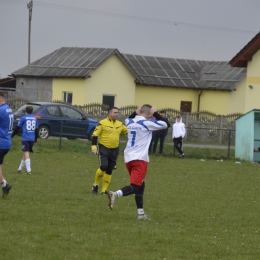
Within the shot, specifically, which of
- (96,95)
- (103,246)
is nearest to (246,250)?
(103,246)

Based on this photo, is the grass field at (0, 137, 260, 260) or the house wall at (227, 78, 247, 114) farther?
the house wall at (227, 78, 247, 114)

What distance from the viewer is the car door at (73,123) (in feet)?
91.4

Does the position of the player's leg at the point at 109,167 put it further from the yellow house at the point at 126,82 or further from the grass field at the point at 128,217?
the yellow house at the point at 126,82

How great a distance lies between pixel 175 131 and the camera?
89.3 feet

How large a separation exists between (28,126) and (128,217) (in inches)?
275

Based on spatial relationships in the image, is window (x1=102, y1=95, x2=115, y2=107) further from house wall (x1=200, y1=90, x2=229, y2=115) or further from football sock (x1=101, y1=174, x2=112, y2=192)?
football sock (x1=101, y1=174, x2=112, y2=192)

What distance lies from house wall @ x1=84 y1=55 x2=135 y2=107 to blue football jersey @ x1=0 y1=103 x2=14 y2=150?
30241 mm

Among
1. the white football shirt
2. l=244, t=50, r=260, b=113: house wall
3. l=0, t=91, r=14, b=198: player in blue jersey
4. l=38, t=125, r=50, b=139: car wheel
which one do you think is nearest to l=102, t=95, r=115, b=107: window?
l=244, t=50, r=260, b=113: house wall

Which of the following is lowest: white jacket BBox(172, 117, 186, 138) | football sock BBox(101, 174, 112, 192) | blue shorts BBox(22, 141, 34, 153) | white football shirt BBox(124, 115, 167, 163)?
football sock BBox(101, 174, 112, 192)

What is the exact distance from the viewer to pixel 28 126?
17.5 m

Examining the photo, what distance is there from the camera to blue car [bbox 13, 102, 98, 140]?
27375 mm

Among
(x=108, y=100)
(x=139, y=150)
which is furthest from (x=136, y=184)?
(x=108, y=100)

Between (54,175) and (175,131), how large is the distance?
10190mm

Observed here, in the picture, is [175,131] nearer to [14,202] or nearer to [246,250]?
[14,202]
